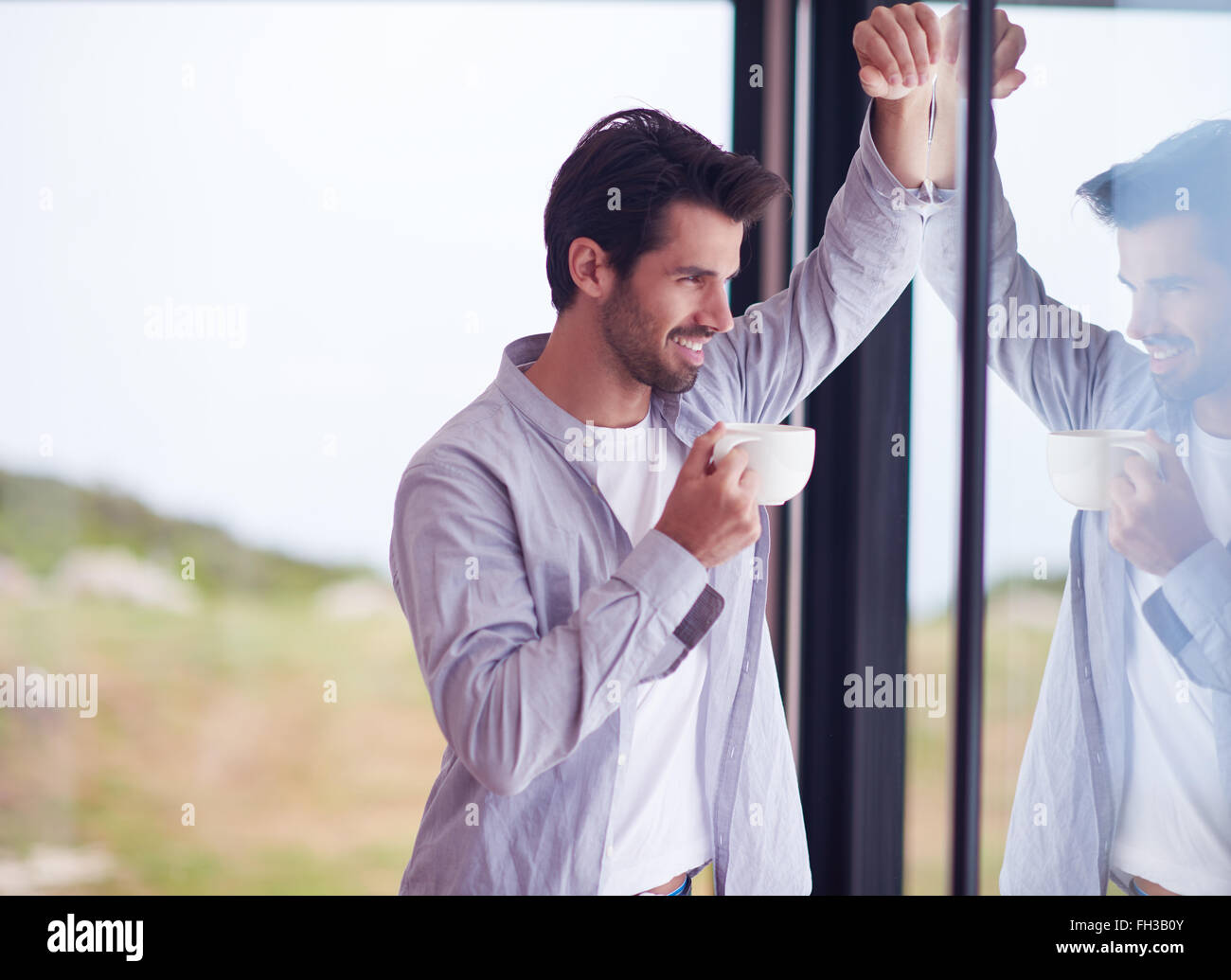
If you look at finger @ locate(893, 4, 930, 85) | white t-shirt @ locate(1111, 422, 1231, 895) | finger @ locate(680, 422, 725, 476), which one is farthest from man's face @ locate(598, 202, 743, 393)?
white t-shirt @ locate(1111, 422, 1231, 895)

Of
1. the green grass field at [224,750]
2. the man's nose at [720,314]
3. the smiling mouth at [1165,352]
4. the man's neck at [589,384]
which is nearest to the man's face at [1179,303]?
the smiling mouth at [1165,352]

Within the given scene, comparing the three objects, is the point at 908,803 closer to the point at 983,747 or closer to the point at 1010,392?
the point at 983,747

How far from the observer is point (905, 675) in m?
1.05

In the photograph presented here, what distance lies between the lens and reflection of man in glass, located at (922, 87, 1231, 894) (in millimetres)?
782

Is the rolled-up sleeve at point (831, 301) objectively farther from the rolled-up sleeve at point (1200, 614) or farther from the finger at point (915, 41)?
the rolled-up sleeve at point (1200, 614)

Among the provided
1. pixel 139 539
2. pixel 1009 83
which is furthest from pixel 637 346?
pixel 139 539

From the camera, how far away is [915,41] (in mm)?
883

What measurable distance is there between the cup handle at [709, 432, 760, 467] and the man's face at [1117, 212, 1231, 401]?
1.11 feet

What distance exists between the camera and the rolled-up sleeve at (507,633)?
0.77 metres

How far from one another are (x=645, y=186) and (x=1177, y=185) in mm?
460

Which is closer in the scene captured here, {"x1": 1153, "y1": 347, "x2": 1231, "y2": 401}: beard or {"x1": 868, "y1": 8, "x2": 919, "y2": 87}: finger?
A: {"x1": 1153, "y1": 347, "x2": 1231, "y2": 401}: beard

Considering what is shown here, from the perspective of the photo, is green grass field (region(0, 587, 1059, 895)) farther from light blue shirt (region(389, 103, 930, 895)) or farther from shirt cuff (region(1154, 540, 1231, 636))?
shirt cuff (region(1154, 540, 1231, 636))
